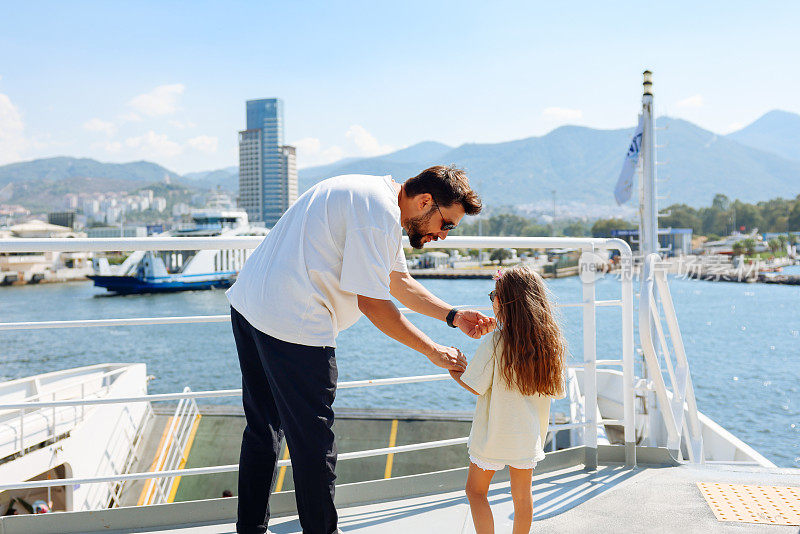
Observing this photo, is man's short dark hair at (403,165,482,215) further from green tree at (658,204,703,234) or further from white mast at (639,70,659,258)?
green tree at (658,204,703,234)

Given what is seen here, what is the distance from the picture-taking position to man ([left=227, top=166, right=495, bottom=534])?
1.20m

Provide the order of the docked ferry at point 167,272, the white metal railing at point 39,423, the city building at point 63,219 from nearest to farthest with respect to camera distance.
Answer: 1. the white metal railing at point 39,423
2. the docked ferry at point 167,272
3. the city building at point 63,219

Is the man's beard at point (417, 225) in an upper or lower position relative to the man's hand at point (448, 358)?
upper

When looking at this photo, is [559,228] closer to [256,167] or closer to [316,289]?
[256,167]

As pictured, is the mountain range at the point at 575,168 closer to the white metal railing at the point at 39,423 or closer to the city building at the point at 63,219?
the city building at the point at 63,219

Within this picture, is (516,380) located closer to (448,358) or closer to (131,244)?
(448,358)

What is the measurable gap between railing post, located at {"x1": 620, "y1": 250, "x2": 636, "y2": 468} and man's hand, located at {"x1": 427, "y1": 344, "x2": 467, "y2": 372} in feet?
3.13

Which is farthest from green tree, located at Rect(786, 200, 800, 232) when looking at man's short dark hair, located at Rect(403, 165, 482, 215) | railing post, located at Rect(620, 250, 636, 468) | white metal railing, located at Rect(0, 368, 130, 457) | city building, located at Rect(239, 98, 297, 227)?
man's short dark hair, located at Rect(403, 165, 482, 215)

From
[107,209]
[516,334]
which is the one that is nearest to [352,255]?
[516,334]

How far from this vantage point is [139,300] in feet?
128

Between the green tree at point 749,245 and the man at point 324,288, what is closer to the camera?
the man at point 324,288

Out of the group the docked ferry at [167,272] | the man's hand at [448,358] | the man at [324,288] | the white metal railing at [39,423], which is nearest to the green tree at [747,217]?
the docked ferry at [167,272]

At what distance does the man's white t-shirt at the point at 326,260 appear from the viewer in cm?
119

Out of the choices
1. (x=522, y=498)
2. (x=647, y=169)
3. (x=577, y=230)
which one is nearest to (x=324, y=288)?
(x=522, y=498)
